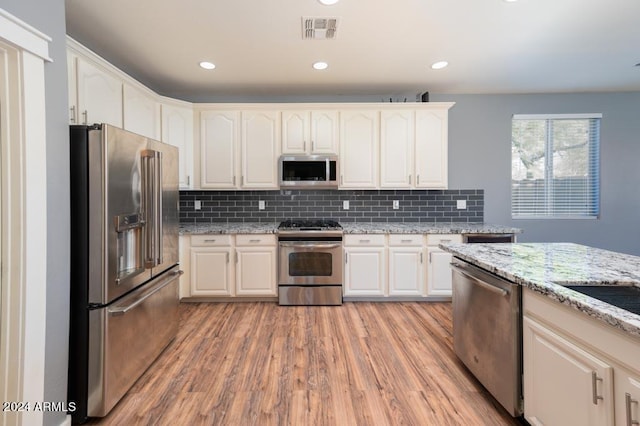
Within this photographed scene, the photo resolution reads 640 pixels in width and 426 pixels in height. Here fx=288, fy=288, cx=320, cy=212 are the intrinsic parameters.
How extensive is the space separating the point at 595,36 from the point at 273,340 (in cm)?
383

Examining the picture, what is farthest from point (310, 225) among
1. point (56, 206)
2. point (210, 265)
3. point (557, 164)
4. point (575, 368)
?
point (557, 164)

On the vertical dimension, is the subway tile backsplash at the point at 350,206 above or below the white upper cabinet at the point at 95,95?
below

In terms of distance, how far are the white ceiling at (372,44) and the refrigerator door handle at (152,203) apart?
1.11 meters

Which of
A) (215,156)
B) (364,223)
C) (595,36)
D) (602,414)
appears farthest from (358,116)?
(602,414)

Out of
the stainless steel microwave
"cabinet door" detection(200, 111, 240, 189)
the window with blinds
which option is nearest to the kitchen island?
the stainless steel microwave

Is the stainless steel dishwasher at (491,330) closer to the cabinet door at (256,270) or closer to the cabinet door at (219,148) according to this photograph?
the cabinet door at (256,270)

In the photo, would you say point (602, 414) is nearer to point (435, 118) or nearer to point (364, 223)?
point (364, 223)

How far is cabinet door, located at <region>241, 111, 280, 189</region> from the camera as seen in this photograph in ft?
11.7

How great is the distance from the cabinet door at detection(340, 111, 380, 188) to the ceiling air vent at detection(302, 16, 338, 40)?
3.98 feet

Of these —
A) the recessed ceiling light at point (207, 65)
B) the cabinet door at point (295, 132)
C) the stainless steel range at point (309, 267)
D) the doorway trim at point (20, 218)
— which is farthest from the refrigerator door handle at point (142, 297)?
the recessed ceiling light at point (207, 65)

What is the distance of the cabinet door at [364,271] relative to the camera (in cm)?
338

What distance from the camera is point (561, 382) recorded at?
4.09 feet

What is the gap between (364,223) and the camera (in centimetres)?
389

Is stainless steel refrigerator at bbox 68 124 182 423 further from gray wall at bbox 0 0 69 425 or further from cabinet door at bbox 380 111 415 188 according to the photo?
cabinet door at bbox 380 111 415 188
